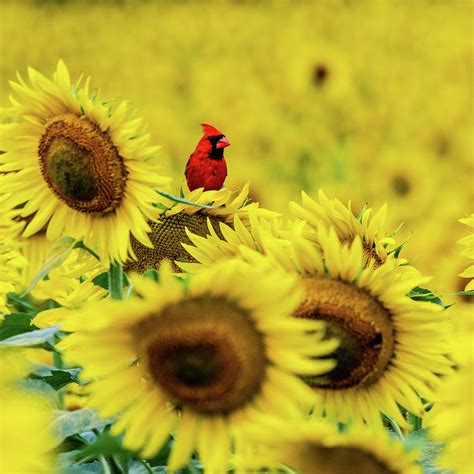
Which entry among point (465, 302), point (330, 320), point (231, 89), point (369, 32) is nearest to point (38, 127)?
point (330, 320)

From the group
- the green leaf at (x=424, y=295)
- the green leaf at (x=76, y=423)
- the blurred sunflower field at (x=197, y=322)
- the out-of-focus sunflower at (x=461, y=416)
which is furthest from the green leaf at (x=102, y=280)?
the out-of-focus sunflower at (x=461, y=416)

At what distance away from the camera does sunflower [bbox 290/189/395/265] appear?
0.90 metres

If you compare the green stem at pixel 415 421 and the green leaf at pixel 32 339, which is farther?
the green stem at pixel 415 421

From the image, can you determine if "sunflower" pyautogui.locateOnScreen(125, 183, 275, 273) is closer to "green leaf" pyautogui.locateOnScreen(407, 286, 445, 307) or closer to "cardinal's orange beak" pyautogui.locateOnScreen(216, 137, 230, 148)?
"green leaf" pyautogui.locateOnScreen(407, 286, 445, 307)

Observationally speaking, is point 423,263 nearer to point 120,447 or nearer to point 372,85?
point 120,447

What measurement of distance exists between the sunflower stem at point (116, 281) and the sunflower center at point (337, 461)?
0.93ft

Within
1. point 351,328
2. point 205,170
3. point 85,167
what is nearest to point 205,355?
point 351,328

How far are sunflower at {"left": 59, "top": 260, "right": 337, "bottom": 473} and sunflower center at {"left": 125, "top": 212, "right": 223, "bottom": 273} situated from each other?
0.35 metres

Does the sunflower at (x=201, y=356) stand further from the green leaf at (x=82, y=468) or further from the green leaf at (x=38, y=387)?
the green leaf at (x=38, y=387)

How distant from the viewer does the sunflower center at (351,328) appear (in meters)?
0.71

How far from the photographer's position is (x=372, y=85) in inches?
205

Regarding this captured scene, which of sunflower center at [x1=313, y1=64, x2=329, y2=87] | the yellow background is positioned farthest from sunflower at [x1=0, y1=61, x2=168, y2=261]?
sunflower center at [x1=313, y1=64, x2=329, y2=87]

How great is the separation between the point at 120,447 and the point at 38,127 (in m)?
0.39

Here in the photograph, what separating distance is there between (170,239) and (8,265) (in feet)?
0.75
